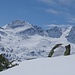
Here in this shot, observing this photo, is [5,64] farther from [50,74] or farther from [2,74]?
[50,74]

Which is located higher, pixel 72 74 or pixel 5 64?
pixel 72 74

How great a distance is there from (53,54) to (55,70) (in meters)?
13.9

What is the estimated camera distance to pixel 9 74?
14359mm

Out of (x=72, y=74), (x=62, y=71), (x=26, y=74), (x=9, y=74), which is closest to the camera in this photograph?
(x=72, y=74)

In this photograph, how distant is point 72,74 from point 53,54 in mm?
15518

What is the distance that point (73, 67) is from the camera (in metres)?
11.9

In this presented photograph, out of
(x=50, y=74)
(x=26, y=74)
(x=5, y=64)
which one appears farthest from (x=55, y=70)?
(x=5, y=64)

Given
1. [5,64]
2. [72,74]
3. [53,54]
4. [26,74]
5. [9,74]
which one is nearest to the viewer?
[72,74]

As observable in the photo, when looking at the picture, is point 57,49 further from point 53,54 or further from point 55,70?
point 55,70

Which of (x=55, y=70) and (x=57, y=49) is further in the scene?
(x=57, y=49)

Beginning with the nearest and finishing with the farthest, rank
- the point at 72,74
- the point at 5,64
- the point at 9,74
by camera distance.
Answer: the point at 72,74 < the point at 9,74 < the point at 5,64

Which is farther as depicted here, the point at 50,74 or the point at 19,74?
the point at 19,74

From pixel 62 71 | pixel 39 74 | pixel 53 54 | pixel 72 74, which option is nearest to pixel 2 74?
pixel 39 74

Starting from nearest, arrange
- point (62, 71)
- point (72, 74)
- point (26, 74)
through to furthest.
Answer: point (72, 74) → point (62, 71) → point (26, 74)
